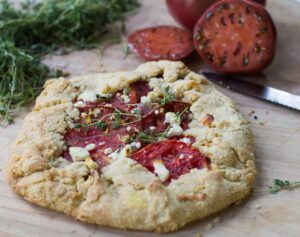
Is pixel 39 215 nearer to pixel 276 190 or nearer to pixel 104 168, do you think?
pixel 104 168

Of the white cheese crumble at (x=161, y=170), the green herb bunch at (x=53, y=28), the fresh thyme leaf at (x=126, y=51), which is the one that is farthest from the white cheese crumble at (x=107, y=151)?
the fresh thyme leaf at (x=126, y=51)

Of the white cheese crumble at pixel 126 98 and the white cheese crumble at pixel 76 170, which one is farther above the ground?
the white cheese crumble at pixel 126 98

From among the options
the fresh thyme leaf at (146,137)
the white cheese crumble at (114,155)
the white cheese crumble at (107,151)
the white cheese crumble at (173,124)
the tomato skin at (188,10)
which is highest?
the tomato skin at (188,10)

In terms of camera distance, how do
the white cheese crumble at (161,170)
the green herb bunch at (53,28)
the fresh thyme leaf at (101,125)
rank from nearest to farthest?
the white cheese crumble at (161,170)
the fresh thyme leaf at (101,125)
the green herb bunch at (53,28)

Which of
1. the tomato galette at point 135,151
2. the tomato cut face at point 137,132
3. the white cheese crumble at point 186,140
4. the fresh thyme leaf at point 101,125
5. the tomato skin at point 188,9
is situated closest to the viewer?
the tomato galette at point 135,151

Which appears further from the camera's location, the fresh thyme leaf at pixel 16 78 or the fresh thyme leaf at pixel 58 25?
the fresh thyme leaf at pixel 58 25

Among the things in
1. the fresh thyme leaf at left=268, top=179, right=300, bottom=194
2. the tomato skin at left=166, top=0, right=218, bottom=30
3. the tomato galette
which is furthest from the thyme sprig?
the fresh thyme leaf at left=268, top=179, right=300, bottom=194

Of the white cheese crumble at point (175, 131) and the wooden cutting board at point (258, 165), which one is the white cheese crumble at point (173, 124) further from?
the wooden cutting board at point (258, 165)
